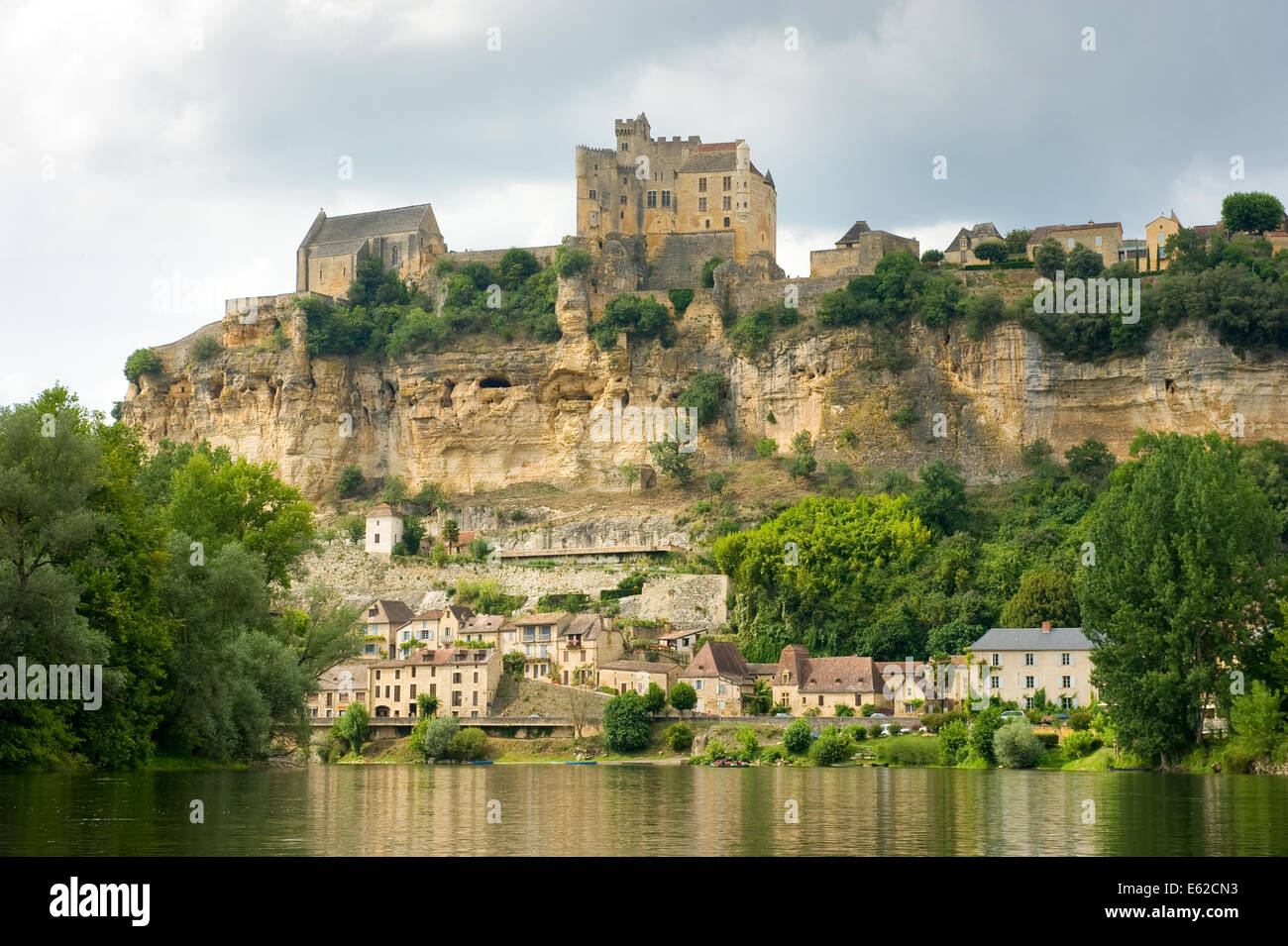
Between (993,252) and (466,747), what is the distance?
155 ft

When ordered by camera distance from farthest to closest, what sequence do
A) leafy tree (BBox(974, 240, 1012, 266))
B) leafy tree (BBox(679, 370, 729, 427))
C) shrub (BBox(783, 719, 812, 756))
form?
1. leafy tree (BBox(974, 240, 1012, 266))
2. leafy tree (BBox(679, 370, 729, 427))
3. shrub (BBox(783, 719, 812, 756))

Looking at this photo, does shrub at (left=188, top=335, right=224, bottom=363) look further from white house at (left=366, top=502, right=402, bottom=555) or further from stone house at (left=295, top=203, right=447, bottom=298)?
white house at (left=366, top=502, right=402, bottom=555)

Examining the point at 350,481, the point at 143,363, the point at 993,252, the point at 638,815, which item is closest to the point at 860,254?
the point at 993,252

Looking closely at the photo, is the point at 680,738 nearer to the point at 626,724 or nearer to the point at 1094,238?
the point at 626,724

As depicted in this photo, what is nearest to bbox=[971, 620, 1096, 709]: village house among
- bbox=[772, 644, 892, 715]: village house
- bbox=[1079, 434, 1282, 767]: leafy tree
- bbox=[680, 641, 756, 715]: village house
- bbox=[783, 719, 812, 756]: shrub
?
bbox=[772, 644, 892, 715]: village house

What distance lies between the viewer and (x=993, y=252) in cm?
9612

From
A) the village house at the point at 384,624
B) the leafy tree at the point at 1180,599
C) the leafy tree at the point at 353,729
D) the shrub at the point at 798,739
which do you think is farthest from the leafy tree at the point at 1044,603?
the village house at the point at 384,624

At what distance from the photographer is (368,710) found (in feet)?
245

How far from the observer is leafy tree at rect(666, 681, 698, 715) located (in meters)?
68.1

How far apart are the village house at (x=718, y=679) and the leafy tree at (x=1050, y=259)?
31179 millimetres

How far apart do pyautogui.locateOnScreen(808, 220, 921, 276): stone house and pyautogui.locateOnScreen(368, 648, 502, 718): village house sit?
120 ft

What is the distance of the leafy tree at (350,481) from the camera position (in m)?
104
